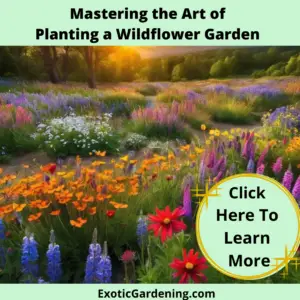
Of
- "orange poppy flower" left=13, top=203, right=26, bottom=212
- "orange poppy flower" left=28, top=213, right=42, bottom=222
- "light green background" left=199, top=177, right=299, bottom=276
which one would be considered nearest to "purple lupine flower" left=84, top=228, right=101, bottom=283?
"orange poppy flower" left=28, top=213, right=42, bottom=222

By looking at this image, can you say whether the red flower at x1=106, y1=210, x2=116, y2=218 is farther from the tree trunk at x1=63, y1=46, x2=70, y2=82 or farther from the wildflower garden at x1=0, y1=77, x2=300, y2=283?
the tree trunk at x1=63, y1=46, x2=70, y2=82

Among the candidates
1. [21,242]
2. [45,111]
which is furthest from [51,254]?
[45,111]

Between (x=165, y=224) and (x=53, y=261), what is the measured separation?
28.3 inches

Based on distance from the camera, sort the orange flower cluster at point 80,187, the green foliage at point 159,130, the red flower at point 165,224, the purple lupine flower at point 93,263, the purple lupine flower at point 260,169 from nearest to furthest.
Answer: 1. the purple lupine flower at point 93,263
2. the red flower at point 165,224
3. the orange flower cluster at point 80,187
4. the purple lupine flower at point 260,169
5. the green foliage at point 159,130

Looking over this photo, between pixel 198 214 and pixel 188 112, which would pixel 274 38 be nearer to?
pixel 188 112

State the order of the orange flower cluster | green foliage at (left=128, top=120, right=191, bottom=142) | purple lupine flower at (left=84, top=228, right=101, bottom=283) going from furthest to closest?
green foliage at (left=128, top=120, right=191, bottom=142) → the orange flower cluster → purple lupine flower at (left=84, top=228, right=101, bottom=283)

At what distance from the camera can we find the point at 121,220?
298cm

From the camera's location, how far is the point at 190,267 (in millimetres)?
2820

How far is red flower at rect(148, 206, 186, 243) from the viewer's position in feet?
9.37

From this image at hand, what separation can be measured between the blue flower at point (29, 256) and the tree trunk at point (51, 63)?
112cm

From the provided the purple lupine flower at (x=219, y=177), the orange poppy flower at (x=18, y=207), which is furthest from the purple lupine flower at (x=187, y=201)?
the orange poppy flower at (x=18, y=207)

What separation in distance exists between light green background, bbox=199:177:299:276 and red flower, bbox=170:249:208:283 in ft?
0.36

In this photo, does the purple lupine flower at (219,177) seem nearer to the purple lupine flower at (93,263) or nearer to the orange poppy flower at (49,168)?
the purple lupine flower at (93,263)

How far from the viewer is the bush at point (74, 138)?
3.16m
